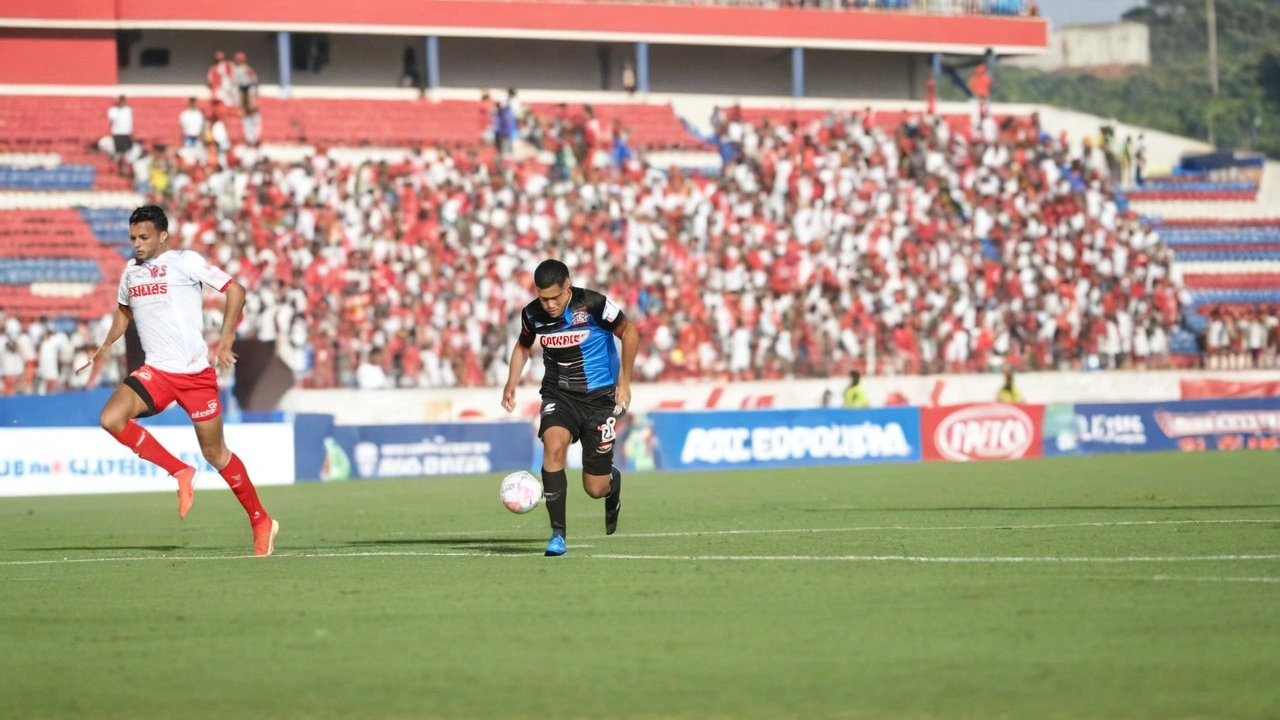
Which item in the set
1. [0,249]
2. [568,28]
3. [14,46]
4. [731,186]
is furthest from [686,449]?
[14,46]

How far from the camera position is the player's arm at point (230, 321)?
11188mm

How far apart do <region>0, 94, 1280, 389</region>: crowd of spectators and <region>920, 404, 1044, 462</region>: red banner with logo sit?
3954 millimetres

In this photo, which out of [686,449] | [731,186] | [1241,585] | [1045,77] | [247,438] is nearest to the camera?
[1241,585]

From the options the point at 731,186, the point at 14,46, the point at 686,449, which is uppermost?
the point at 14,46

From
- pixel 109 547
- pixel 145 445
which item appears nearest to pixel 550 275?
pixel 145 445

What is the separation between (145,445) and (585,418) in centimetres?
315

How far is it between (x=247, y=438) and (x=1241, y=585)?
1897 cm

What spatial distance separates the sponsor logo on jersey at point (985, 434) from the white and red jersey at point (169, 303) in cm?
2083

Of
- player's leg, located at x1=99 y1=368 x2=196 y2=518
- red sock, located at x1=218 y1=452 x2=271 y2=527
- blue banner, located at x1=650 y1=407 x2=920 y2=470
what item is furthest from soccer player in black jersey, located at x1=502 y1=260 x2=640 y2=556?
blue banner, located at x1=650 y1=407 x2=920 y2=470

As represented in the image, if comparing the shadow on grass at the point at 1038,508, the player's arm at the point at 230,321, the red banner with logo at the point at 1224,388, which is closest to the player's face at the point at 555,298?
the player's arm at the point at 230,321

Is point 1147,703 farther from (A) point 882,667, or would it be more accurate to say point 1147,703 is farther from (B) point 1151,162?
(B) point 1151,162

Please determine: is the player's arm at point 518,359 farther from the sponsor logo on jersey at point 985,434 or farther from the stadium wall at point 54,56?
the stadium wall at point 54,56

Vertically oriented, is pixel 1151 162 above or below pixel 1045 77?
below

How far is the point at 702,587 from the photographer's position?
9555 mm
